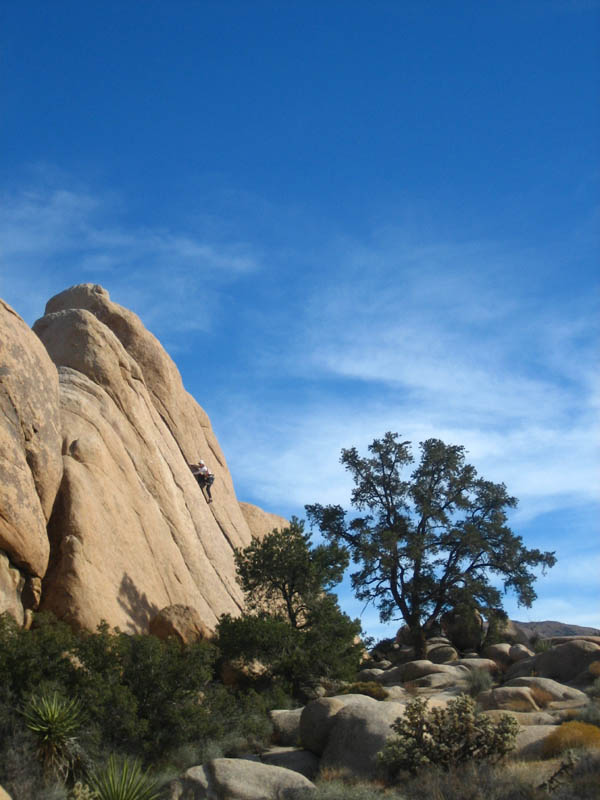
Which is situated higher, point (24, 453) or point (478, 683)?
point (24, 453)

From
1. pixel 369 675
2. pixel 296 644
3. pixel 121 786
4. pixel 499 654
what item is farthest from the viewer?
pixel 499 654

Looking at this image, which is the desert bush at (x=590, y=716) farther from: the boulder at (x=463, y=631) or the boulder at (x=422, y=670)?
the boulder at (x=463, y=631)

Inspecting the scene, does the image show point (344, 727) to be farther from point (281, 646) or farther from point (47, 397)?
point (47, 397)

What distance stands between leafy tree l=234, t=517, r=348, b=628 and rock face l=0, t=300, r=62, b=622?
10.6 metres

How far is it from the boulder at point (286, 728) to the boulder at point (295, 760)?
130 cm

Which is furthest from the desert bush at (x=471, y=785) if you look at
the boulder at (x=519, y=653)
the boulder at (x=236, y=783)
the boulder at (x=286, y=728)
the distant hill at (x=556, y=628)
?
the distant hill at (x=556, y=628)

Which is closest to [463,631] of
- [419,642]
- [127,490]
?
[419,642]

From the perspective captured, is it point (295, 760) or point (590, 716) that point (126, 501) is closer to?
point (295, 760)

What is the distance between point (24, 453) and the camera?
24625 millimetres

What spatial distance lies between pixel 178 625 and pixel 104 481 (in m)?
6.26

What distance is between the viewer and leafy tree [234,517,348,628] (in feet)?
109

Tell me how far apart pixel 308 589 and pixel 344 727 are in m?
13.2

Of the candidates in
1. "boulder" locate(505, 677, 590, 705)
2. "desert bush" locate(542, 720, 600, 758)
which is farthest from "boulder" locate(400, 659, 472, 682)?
"desert bush" locate(542, 720, 600, 758)

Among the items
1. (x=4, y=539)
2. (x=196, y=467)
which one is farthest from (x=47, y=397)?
(x=196, y=467)
